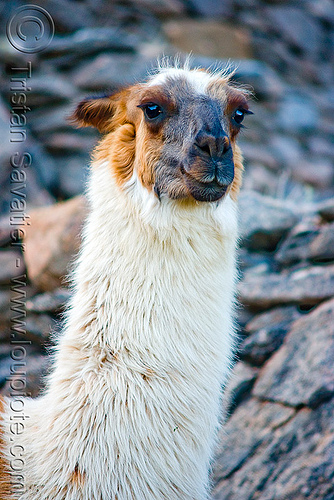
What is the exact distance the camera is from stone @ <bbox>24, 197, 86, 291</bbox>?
5160 mm

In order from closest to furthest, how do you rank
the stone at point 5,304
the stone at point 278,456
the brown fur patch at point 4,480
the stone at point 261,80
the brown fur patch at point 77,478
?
the brown fur patch at point 77,478, the brown fur patch at point 4,480, the stone at point 278,456, the stone at point 5,304, the stone at point 261,80

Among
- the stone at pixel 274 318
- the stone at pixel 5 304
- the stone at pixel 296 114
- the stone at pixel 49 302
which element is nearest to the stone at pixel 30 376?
the stone at pixel 49 302

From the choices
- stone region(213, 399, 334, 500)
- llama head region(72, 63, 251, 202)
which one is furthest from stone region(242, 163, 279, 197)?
llama head region(72, 63, 251, 202)

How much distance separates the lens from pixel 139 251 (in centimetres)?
268

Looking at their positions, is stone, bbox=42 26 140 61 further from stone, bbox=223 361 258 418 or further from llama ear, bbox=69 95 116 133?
stone, bbox=223 361 258 418

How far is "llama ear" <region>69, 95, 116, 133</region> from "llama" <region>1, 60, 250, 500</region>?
29 cm

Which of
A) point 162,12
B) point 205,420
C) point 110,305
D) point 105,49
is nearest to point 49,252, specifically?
point 110,305

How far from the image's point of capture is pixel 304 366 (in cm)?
379

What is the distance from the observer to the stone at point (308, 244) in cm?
477

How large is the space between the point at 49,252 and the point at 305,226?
2659 mm

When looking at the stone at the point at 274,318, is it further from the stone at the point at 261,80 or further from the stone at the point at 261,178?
the stone at the point at 261,80

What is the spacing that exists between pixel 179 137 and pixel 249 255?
111 inches

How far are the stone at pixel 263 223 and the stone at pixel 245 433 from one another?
1923 millimetres

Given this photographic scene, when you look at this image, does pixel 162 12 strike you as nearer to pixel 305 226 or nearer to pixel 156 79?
pixel 305 226
